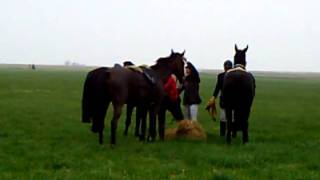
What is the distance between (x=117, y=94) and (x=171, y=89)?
301 cm

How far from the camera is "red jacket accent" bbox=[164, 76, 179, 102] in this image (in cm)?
1574

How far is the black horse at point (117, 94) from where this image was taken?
13.2 meters

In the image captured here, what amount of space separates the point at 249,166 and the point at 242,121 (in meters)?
3.49

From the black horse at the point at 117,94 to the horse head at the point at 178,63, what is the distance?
1.60 ft

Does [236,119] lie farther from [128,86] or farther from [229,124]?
[128,86]

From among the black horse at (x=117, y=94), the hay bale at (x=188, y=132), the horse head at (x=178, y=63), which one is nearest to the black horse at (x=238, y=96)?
the hay bale at (x=188, y=132)

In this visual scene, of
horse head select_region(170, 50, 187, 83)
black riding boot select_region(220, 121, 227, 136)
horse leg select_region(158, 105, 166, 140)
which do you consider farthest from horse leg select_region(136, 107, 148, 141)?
black riding boot select_region(220, 121, 227, 136)

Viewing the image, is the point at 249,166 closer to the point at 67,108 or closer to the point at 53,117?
the point at 53,117

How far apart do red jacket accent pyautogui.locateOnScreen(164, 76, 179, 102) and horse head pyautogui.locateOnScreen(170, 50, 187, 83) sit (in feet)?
1.04

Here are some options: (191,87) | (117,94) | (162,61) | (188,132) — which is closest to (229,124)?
(188,132)

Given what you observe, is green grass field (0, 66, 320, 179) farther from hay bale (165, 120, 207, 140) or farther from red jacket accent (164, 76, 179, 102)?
red jacket accent (164, 76, 179, 102)

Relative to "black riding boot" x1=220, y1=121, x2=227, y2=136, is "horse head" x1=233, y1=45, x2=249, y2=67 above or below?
above

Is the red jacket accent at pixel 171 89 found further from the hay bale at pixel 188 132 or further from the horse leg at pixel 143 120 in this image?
the horse leg at pixel 143 120

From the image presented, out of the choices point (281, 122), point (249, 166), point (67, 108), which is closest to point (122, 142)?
point (249, 166)
